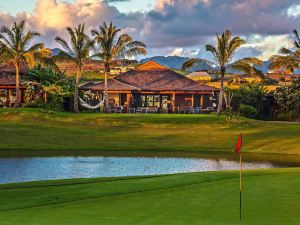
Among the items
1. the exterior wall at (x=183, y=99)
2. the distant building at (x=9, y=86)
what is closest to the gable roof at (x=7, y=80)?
the distant building at (x=9, y=86)

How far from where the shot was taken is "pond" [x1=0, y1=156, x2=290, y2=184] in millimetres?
26033

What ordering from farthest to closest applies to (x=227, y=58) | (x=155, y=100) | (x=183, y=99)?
(x=155, y=100)
(x=183, y=99)
(x=227, y=58)

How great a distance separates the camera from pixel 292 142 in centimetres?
4353

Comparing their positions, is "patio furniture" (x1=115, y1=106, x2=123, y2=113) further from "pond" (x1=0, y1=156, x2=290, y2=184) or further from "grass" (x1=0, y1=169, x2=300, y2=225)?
"grass" (x1=0, y1=169, x2=300, y2=225)

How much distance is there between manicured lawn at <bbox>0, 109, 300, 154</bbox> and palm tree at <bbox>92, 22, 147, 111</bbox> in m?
7.53

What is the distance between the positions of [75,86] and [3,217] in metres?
49.4

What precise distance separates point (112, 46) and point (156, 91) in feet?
31.1

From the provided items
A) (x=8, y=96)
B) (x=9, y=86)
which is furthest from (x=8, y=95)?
(x=9, y=86)

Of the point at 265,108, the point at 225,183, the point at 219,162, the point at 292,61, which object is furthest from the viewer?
the point at 265,108

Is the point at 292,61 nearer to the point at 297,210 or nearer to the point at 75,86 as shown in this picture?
the point at 75,86

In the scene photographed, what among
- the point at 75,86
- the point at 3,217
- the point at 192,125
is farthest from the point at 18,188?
the point at 75,86

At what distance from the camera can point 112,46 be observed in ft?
195

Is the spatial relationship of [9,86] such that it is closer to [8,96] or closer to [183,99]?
[8,96]

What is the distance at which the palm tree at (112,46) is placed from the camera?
58625mm
